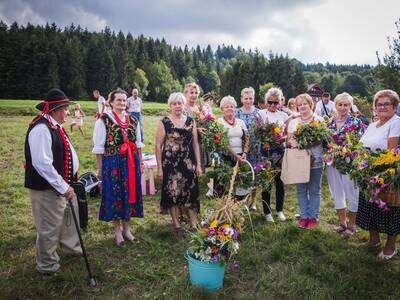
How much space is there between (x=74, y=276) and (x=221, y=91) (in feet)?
222

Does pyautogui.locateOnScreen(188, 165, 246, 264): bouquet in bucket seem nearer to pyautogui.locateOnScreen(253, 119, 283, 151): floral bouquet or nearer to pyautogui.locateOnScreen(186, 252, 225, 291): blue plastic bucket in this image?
pyautogui.locateOnScreen(186, 252, 225, 291): blue plastic bucket

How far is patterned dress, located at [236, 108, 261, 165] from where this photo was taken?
602 centimetres

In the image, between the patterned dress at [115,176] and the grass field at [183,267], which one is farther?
the patterned dress at [115,176]

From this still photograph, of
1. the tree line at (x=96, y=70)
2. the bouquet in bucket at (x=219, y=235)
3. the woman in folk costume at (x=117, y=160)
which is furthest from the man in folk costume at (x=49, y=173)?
the tree line at (x=96, y=70)

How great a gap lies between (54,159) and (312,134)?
382 centimetres

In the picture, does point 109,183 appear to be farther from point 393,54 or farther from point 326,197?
point 393,54

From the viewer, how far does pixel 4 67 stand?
52.4 metres

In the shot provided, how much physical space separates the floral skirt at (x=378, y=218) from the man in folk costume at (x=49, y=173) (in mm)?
4069

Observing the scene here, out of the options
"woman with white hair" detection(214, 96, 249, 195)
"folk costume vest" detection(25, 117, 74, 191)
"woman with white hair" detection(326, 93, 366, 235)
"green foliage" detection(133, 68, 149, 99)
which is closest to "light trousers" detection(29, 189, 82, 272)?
"folk costume vest" detection(25, 117, 74, 191)

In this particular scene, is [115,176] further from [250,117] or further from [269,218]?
[269,218]

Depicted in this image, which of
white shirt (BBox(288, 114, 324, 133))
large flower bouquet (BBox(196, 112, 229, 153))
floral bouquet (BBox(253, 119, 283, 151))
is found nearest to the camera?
large flower bouquet (BBox(196, 112, 229, 153))

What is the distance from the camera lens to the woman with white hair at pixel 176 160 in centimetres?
523

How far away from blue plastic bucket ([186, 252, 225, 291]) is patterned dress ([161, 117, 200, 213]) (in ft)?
5.12

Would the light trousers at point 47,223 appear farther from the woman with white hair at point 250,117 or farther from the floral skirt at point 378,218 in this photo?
the floral skirt at point 378,218
